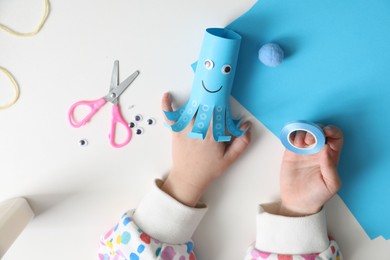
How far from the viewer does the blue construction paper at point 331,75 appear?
0.76 m

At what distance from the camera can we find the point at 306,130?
74 cm

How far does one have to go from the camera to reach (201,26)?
785mm

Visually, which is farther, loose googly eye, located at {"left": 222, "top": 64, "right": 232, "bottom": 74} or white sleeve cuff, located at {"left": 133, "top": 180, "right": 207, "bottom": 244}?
white sleeve cuff, located at {"left": 133, "top": 180, "right": 207, "bottom": 244}

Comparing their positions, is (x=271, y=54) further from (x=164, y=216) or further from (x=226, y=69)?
(x=164, y=216)

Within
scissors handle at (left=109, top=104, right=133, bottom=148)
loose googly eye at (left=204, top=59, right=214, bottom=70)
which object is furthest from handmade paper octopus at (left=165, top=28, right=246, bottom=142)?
scissors handle at (left=109, top=104, right=133, bottom=148)

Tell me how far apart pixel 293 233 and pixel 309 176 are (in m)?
0.13

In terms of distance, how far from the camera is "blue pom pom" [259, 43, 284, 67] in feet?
2.45

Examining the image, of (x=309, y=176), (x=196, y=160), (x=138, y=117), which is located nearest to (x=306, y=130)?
(x=309, y=176)

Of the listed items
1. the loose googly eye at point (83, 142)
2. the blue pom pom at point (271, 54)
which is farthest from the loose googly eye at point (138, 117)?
the blue pom pom at point (271, 54)

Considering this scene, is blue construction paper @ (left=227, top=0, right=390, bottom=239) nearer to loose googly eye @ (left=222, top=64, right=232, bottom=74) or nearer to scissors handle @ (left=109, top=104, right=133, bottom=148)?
loose googly eye @ (left=222, top=64, right=232, bottom=74)

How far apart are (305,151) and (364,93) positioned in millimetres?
177

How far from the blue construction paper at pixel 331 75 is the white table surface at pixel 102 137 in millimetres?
54

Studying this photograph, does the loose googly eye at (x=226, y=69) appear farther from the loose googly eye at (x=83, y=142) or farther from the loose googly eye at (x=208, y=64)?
the loose googly eye at (x=83, y=142)

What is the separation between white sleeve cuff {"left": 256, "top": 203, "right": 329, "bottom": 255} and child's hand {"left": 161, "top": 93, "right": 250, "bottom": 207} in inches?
5.8
